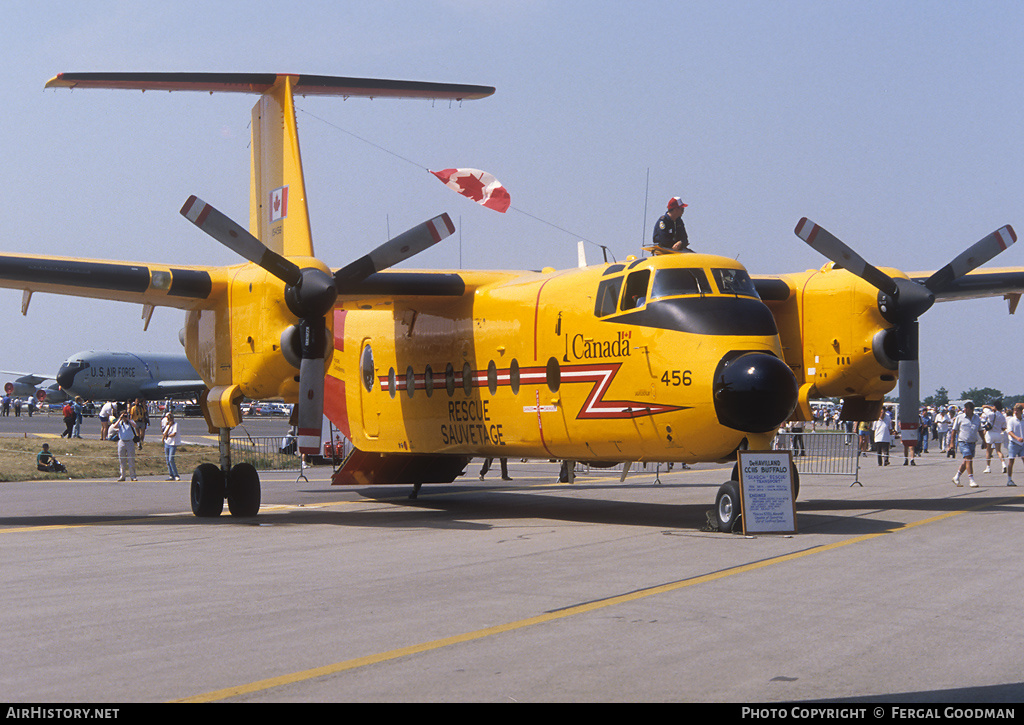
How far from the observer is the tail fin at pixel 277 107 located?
1727cm

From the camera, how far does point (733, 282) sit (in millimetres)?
13266

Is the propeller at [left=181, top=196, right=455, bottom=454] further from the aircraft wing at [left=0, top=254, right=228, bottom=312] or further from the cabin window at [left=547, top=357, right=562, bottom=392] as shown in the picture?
the cabin window at [left=547, top=357, right=562, bottom=392]

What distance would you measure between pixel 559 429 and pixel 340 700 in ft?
30.7

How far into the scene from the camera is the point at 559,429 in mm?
14516

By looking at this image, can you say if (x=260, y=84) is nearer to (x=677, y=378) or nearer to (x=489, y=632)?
(x=677, y=378)

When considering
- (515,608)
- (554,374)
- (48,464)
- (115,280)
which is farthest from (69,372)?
(515,608)

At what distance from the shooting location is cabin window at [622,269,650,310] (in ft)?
43.8

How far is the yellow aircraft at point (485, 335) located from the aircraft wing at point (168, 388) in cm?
5378

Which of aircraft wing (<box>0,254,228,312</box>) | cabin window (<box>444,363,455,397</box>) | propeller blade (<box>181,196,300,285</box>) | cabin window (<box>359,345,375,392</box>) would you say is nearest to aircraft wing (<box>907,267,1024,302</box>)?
cabin window (<box>444,363,455,397</box>)

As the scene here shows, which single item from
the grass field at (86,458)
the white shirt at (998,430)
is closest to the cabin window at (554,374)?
the white shirt at (998,430)

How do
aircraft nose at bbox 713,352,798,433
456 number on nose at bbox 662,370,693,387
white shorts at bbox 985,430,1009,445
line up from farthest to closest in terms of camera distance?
white shorts at bbox 985,430,1009,445, 456 number on nose at bbox 662,370,693,387, aircraft nose at bbox 713,352,798,433

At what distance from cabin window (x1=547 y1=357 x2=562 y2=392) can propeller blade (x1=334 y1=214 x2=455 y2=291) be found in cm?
298

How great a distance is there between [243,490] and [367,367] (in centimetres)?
332

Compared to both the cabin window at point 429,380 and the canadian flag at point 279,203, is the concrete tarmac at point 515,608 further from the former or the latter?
the canadian flag at point 279,203
